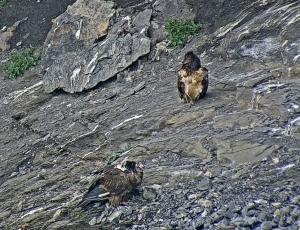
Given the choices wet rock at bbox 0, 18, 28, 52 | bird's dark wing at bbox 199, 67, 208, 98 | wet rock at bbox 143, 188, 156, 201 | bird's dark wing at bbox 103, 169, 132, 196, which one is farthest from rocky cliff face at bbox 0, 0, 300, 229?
wet rock at bbox 0, 18, 28, 52

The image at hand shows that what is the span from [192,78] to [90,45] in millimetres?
6012

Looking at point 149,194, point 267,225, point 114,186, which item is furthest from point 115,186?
point 267,225

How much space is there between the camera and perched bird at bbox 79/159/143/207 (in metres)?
9.84

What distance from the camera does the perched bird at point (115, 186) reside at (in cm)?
984

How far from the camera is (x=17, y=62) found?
19.5 metres

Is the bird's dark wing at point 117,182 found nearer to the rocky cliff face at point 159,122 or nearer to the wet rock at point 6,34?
the rocky cliff face at point 159,122

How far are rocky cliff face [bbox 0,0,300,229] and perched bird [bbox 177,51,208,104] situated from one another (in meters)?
0.34

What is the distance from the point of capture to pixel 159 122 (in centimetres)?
1298

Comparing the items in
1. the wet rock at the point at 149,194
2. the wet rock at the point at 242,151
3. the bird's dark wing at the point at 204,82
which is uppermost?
the bird's dark wing at the point at 204,82

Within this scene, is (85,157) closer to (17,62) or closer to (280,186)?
(280,186)

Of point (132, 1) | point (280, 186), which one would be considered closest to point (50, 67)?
point (132, 1)

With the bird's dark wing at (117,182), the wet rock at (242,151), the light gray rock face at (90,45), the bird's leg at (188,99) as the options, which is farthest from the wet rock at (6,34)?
the bird's dark wing at (117,182)

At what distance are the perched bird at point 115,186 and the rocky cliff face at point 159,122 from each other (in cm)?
20

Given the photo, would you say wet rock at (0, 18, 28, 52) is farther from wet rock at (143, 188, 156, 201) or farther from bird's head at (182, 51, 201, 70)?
wet rock at (143, 188, 156, 201)
